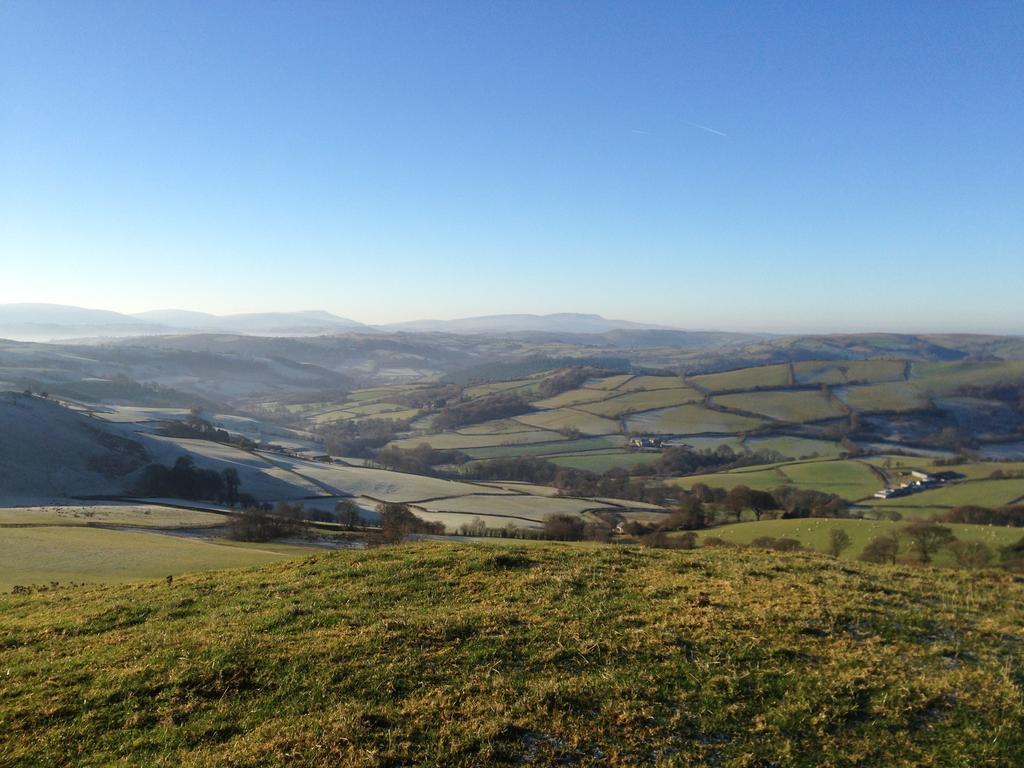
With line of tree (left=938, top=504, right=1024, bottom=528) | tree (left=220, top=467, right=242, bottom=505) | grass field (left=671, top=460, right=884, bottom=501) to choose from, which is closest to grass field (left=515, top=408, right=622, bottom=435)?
grass field (left=671, top=460, right=884, bottom=501)

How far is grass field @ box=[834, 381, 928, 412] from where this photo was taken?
10756 centimetres

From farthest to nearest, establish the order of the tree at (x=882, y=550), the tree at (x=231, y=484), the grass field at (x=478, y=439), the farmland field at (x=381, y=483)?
the grass field at (x=478, y=439)
the farmland field at (x=381, y=483)
the tree at (x=231, y=484)
the tree at (x=882, y=550)

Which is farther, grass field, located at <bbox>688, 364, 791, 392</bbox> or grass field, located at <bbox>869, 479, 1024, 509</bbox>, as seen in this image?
grass field, located at <bbox>688, 364, 791, 392</bbox>

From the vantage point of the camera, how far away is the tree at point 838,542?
107 feet

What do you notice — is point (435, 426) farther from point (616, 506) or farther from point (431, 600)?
point (431, 600)

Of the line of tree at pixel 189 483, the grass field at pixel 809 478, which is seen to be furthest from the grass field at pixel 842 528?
the line of tree at pixel 189 483

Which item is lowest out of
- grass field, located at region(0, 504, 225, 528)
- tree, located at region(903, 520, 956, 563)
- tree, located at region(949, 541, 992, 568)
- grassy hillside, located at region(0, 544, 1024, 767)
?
grass field, located at region(0, 504, 225, 528)

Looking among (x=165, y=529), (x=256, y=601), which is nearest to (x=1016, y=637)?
(x=256, y=601)

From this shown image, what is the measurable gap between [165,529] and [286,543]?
12.6 m

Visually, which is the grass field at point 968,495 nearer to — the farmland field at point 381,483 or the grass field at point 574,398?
the farmland field at point 381,483

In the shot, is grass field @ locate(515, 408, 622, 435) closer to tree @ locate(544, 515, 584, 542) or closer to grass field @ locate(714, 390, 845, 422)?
grass field @ locate(714, 390, 845, 422)

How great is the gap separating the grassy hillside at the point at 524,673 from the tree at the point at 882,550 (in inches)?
509

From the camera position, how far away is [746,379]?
131 metres

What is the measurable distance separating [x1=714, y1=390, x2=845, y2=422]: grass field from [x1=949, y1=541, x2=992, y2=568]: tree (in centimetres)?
8072
